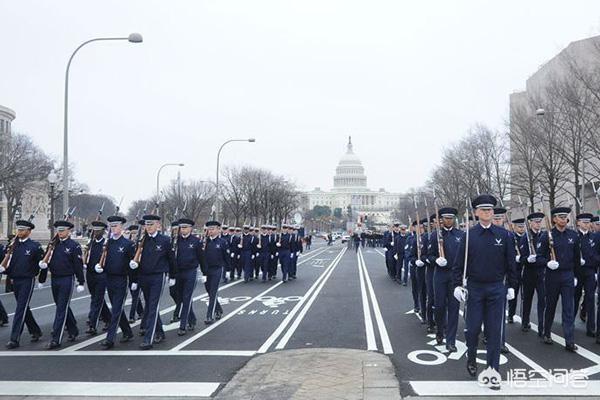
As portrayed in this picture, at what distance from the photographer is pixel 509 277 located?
334 inches

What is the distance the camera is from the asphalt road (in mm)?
7914

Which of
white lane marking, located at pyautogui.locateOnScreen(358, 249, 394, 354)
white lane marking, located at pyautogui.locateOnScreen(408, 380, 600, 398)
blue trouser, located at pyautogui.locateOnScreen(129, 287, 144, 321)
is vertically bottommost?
white lane marking, located at pyautogui.locateOnScreen(408, 380, 600, 398)

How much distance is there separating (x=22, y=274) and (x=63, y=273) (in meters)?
0.68

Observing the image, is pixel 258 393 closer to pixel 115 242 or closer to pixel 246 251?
pixel 115 242

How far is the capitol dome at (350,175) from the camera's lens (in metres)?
197

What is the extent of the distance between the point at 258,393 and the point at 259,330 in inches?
178

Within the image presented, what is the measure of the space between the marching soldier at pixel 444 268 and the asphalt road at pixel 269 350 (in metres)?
0.42

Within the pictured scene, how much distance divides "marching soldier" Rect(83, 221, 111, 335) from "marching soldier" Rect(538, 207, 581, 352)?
7.32 meters

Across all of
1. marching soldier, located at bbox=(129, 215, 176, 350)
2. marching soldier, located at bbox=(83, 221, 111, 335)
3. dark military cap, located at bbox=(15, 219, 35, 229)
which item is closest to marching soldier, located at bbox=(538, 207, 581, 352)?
marching soldier, located at bbox=(129, 215, 176, 350)

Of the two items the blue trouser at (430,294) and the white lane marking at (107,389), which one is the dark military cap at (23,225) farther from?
the blue trouser at (430,294)

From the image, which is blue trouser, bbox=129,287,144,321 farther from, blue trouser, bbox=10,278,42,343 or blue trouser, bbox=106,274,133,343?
blue trouser, bbox=10,278,42,343

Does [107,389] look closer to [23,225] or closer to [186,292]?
[186,292]

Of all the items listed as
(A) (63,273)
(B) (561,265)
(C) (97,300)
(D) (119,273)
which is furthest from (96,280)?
(B) (561,265)

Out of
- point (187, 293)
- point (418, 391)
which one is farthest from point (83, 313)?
point (418, 391)
